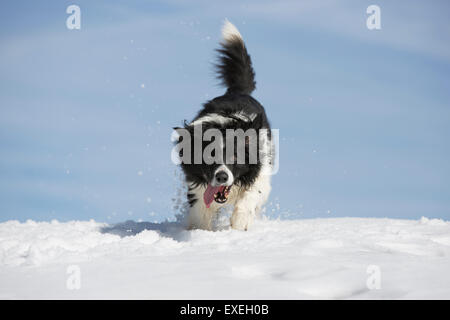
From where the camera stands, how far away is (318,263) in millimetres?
3787

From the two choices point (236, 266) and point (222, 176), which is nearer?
point (236, 266)

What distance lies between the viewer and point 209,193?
6.43 m

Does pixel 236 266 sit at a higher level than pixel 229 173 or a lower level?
lower

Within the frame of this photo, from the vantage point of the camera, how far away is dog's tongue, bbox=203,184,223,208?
6336 millimetres

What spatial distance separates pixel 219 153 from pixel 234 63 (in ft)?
10.8

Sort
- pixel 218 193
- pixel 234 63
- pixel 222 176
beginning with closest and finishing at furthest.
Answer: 1. pixel 222 176
2. pixel 218 193
3. pixel 234 63

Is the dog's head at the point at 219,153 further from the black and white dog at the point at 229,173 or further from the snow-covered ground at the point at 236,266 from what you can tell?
the snow-covered ground at the point at 236,266

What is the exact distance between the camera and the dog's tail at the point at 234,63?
8789 millimetres

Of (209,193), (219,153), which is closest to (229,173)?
(219,153)

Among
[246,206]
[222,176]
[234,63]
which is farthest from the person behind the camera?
[234,63]

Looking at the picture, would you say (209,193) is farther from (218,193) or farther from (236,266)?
(236,266)

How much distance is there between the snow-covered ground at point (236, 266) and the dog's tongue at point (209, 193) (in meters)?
0.66
